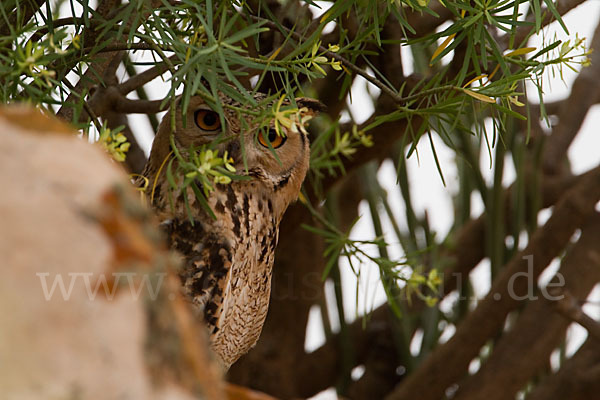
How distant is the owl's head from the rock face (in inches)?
30.7

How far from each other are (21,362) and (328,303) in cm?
212

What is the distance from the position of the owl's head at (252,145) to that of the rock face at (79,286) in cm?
78

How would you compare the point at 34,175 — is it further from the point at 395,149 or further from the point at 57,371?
the point at 395,149

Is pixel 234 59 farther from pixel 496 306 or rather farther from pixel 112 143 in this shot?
pixel 496 306

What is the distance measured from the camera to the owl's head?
127cm

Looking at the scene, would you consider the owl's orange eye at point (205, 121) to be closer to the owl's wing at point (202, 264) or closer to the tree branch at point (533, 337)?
the owl's wing at point (202, 264)

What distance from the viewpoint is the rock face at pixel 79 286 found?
0.38 meters

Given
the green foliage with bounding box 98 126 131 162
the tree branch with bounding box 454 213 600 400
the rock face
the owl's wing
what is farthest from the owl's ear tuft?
the tree branch with bounding box 454 213 600 400

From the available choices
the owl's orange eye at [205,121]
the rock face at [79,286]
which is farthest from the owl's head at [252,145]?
the rock face at [79,286]

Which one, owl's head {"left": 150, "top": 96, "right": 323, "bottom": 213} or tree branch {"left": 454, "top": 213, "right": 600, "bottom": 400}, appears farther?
tree branch {"left": 454, "top": 213, "right": 600, "bottom": 400}

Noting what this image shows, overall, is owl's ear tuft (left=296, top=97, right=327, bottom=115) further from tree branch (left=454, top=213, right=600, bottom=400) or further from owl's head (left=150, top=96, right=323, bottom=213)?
tree branch (left=454, top=213, right=600, bottom=400)

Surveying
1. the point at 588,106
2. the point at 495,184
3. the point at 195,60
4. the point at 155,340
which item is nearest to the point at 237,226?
the point at 195,60

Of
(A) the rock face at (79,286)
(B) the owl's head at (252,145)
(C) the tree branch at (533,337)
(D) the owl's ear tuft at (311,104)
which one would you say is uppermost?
(A) the rock face at (79,286)

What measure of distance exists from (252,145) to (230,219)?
0.15m
